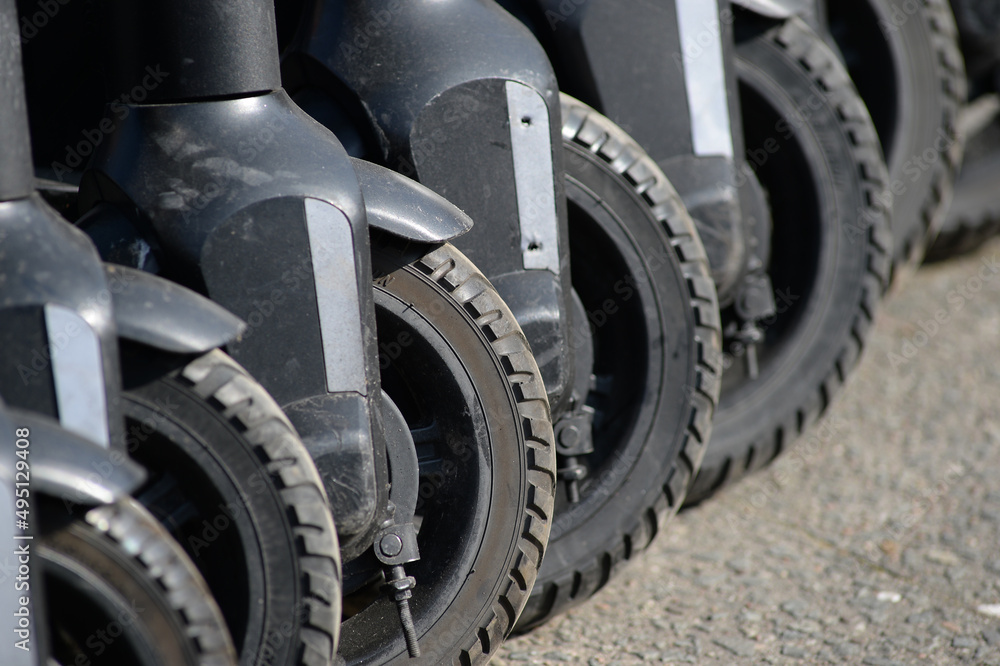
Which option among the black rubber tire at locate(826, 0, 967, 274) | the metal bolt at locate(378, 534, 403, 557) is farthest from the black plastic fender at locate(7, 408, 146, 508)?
the black rubber tire at locate(826, 0, 967, 274)

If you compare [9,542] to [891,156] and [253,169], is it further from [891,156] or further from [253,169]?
[891,156]

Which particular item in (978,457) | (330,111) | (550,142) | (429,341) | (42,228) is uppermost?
(330,111)

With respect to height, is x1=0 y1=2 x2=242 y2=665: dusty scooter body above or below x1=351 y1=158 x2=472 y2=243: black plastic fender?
below

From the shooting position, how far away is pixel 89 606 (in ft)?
4.54

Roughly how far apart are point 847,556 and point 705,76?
130 cm

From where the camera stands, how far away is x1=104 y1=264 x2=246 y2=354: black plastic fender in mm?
1516

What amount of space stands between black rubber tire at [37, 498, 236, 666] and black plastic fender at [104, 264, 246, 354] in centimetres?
24

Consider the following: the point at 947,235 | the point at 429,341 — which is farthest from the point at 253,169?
the point at 947,235

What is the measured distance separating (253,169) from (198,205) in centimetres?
10

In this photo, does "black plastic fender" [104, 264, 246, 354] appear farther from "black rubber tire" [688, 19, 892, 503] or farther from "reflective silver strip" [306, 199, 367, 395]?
"black rubber tire" [688, 19, 892, 503]

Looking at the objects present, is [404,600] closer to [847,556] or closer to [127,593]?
[127,593]

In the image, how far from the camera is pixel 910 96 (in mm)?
3834

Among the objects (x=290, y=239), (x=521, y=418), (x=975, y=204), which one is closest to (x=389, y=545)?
(x=521, y=418)

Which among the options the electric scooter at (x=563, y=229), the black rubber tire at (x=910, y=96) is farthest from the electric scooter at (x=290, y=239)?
the black rubber tire at (x=910, y=96)
